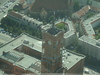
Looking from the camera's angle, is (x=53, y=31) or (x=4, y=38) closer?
(x=53, y=31)

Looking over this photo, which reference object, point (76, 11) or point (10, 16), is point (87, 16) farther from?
point (10, 16)

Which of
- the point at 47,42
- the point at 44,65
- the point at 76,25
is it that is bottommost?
the point at 76,25

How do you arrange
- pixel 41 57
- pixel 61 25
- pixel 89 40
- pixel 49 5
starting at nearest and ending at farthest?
1. pixel 41 57
2. pixel 89 40
3. pixel 61 25
4. pixel 49 5

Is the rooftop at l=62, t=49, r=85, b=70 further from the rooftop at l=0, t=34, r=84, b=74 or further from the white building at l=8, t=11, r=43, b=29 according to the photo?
the white building at l=8, t=11, r=43, b=29

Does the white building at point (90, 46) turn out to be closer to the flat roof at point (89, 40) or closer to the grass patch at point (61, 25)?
the flat roof at point (89, 40)

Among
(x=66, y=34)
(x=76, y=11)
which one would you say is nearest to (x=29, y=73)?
(x=66, y=34)

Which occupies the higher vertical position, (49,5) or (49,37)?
(49,37)

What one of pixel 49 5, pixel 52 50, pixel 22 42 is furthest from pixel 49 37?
pixel 49 5

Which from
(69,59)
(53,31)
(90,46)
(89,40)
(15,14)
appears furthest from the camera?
(15,14)

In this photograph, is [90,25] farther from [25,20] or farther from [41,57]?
[41,57]
